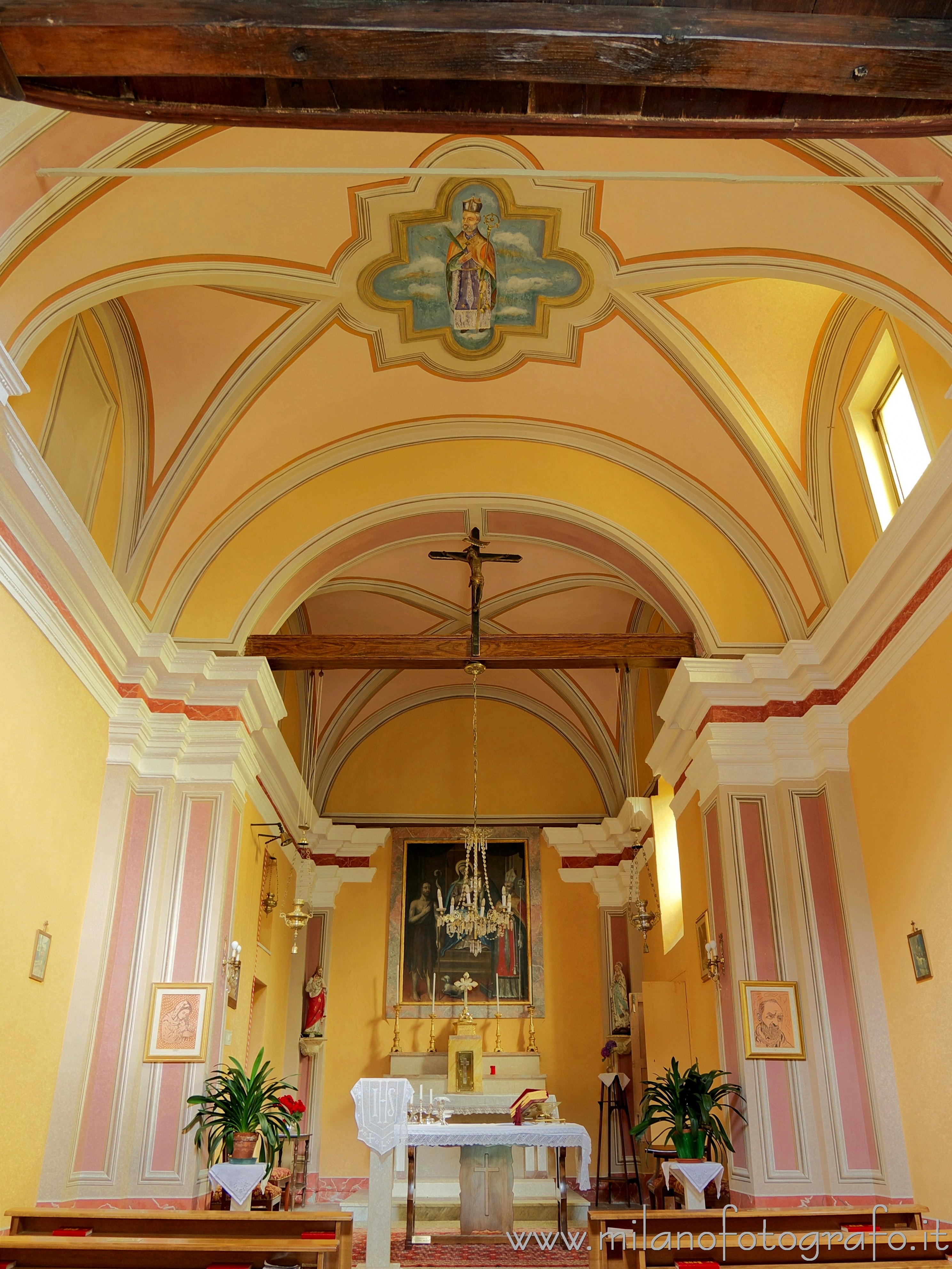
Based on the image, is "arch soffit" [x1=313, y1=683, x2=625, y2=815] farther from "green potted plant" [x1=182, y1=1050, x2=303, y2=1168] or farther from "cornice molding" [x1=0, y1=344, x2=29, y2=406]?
"cornice molding" [x1=0, y1=344, x2=29, y2=406]

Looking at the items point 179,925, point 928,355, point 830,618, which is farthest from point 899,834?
point 179,925

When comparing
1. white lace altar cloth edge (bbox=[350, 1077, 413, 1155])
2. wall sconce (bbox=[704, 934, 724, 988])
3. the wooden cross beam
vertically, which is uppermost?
the wooden cross beam

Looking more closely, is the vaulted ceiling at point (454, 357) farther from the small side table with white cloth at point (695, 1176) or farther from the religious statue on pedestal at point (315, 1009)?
the religious statue on pedestal at point (315, 1009)

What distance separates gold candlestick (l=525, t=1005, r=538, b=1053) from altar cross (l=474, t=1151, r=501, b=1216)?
369cm

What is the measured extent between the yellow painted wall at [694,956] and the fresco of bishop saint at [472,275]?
4.55m

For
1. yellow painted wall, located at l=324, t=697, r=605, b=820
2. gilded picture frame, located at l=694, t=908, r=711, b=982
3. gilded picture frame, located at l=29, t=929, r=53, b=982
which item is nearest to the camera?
gilded picture frame, located at l=29, t=929, r=53, b=982

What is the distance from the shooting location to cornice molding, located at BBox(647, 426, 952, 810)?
6.76 m

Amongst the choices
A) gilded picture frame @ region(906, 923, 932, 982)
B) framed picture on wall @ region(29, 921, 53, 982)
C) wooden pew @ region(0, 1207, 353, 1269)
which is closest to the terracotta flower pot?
wooden pew @ region(0, 1207, 353, 1269)

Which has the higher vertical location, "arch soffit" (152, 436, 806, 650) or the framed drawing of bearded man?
"arch soffit" (152, 436, 806, 650)

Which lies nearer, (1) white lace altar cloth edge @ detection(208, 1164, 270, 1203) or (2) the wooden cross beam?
(1) white lace altar cloth edge @ detection(208, 1164, 270, 1203)

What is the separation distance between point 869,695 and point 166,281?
18.3ft

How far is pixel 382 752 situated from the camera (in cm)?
1480

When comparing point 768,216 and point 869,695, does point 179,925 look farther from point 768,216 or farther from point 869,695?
point 768,216

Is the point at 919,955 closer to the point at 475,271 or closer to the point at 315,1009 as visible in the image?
the point at 475,271
